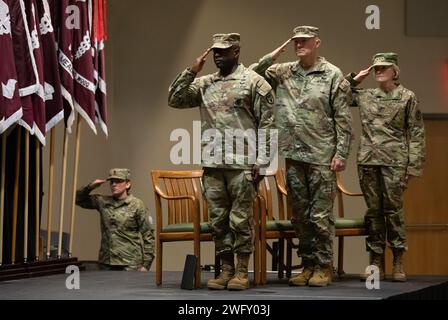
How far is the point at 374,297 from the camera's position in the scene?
611cm

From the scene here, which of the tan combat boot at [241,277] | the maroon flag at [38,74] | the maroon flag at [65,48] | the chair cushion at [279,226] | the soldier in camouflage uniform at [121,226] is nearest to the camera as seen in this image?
the tan combat boot at [241,277]

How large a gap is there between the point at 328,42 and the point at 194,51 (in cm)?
133

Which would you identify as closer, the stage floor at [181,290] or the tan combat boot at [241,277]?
the stage floor at [181,290]

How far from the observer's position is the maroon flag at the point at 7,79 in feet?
24.0

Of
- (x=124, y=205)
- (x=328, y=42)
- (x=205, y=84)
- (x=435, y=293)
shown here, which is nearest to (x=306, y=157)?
(x=205, y=84)

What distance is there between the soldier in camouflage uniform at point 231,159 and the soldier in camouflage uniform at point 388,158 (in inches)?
39.6

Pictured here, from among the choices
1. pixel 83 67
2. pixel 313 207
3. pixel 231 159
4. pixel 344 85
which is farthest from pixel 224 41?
pixel 83 67

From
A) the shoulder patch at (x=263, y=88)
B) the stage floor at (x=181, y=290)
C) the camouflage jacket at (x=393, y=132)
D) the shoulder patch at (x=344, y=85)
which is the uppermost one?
the shoulder patch at (x=344, y=85)

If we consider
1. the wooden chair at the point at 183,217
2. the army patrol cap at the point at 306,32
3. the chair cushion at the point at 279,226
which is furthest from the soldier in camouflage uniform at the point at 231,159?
the chair cushion at the point at 279,226

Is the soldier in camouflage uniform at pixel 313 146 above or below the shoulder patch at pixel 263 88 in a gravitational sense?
below

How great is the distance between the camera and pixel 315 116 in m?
6.88

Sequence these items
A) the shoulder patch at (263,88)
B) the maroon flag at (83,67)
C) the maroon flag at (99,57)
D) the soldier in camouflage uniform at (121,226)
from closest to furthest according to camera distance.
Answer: the shoulder patch at (263,88) → the maroon flag at (83,67) → the maroon flag at (99,57) → the soldier in camouflage uniform at (121,226)

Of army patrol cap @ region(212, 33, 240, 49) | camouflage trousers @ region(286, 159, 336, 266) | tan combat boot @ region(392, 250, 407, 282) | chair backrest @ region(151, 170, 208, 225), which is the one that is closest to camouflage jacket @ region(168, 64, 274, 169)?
army patrol cap @ region(212, 33, 240, 49)

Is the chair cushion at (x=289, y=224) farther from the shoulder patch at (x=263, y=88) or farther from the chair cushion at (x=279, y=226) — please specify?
the shoulder patch at (x=263, y=88)
